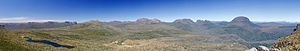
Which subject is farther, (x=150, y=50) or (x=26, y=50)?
(x=150, y=50)

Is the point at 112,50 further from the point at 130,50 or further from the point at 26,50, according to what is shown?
the point at 26,50

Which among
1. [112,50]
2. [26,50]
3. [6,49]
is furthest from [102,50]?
[6,49]

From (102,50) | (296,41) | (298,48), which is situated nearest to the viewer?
(298,48)

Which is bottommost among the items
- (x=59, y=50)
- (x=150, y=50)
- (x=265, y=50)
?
(x=150, y=50)

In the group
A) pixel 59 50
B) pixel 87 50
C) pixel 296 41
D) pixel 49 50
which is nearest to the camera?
pixel 296 41

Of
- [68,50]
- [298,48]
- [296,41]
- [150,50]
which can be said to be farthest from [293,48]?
[68,50]

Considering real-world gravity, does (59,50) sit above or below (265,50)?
below

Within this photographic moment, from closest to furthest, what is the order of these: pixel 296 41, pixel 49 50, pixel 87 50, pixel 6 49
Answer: pixel 296 41 < pixel 6 49 < pixel 49 50 < pixel 87 50

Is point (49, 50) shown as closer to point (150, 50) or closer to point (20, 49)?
point (20, 49)

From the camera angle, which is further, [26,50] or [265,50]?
[26,50]
